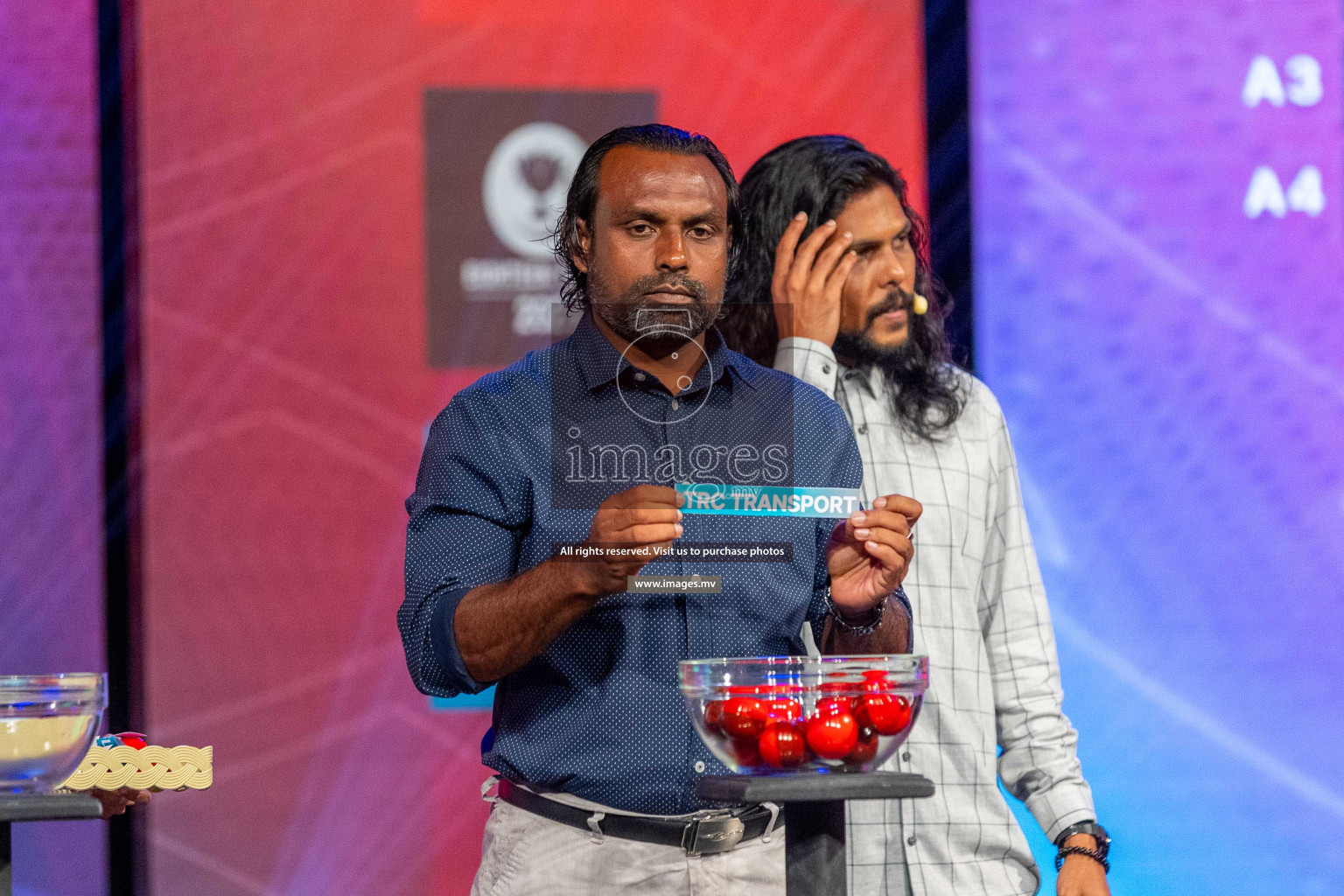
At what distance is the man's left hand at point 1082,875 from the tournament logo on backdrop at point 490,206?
1.62 metres

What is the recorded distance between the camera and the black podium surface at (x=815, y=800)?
3.87 ft

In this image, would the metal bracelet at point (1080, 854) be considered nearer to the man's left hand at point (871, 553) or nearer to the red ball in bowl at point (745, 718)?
the man's left hand at point (871, 553)

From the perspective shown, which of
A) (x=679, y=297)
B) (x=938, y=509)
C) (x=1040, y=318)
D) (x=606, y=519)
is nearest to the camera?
(x=606, y=519)

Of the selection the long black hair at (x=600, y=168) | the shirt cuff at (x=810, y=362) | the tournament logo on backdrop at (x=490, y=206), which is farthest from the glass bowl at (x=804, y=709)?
the tournament logo on backdrop at (x=490, y=206)

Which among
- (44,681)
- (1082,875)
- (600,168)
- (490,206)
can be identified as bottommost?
(1082,875)

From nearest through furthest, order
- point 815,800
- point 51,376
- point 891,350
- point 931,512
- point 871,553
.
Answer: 1. point 815,800
2. point 871,553
3. point 931,512
4. point 891,350
5. point 51,376

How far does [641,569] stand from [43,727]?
60cm

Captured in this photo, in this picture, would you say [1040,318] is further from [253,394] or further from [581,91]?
[253,394]

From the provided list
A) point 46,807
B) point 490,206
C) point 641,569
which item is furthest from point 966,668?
point 490,206

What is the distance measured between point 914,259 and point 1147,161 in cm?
132

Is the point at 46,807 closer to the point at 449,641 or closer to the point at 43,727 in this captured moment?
the point at 43,727

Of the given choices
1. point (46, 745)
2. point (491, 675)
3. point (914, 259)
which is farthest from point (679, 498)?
point (914, 259)

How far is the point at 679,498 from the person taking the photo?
128 centimetres

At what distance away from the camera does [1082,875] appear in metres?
1.85
